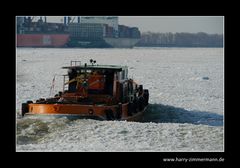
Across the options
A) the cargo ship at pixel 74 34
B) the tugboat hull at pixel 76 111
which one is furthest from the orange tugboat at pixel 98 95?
the cargo ship at pixel 74 34

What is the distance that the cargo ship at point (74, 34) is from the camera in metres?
95.6

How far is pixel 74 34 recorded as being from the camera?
100m

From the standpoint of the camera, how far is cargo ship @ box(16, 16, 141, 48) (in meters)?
95.6

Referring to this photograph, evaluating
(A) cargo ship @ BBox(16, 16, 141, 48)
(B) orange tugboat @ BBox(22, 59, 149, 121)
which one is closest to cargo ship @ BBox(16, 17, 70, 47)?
(A) cargo ship @ BBox(16, 16, 141, 48)

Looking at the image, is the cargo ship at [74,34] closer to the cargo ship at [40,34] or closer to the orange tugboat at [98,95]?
the cargo ship at [40,34]

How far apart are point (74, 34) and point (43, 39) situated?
623 centimetres

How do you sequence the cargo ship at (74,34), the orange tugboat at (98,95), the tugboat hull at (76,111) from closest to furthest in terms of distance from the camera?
the tugboat hull at (76,111) < the orange tugboat at (98,95) < the cargo ship at (74,34)

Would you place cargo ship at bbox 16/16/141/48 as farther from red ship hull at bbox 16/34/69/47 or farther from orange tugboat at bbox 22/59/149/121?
orange tugboat at bbox 22/59/149/121

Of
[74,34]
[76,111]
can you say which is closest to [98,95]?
[76,111]

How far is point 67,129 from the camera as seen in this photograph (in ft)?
41.0
